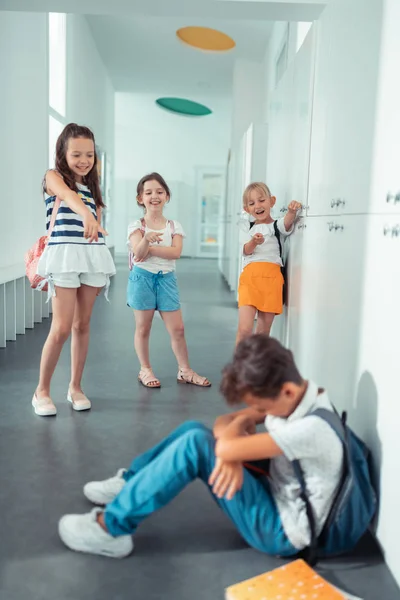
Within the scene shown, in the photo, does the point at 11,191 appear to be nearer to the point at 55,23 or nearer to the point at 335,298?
the point at 55,23

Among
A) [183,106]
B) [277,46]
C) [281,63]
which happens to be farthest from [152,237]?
[183,106]

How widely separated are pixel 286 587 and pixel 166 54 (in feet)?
30.1

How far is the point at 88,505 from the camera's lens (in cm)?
191

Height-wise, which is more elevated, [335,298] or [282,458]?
[335,298]

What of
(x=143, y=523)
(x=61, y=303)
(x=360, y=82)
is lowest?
(x=143, y=523)

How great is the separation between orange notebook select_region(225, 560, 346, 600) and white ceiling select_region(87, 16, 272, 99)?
7.09 metres

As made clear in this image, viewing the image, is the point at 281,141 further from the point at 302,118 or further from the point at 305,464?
the point at 305,464

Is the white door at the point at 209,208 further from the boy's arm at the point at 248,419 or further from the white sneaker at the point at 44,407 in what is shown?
the boy's arm at the point at 248,419

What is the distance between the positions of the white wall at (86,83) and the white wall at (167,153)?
4010mm

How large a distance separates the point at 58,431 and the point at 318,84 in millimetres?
1915

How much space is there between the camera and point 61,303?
260 cm

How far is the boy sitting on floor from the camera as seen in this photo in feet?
4.78

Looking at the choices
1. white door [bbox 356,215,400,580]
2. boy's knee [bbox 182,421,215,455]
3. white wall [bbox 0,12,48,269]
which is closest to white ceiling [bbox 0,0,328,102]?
white wall [bbox 0,12,48,269]

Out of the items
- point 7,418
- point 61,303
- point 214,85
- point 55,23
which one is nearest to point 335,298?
point 61,303
